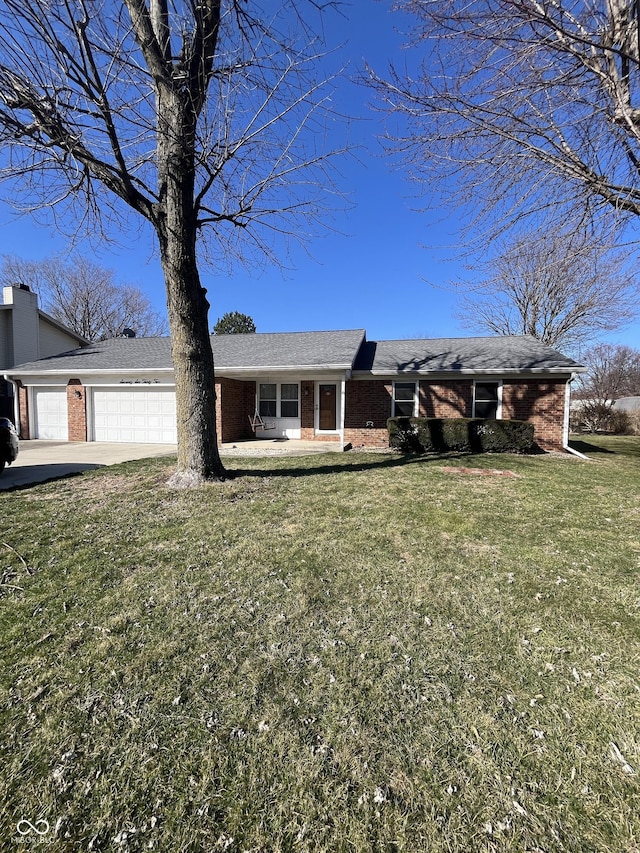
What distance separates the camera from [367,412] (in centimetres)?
1228

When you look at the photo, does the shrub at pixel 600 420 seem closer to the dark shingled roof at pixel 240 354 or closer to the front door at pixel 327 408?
the dark shingled roof at pixel 240 354

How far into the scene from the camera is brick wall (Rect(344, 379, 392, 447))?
12164 millimetres

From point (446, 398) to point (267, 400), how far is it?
6211 millimetres

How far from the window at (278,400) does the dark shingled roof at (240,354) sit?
1.19 meters

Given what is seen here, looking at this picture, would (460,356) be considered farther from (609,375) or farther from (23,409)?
(609,375)

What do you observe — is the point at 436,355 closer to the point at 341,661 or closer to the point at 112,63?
the point at 112,63

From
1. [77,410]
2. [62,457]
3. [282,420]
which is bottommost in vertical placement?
[62,457]

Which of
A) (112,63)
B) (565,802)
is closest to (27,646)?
(565,802)

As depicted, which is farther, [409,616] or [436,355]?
[436,355]

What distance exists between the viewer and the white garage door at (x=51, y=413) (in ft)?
45.3

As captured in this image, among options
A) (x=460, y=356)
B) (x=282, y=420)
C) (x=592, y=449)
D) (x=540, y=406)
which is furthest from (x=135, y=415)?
(x=592, y=449)

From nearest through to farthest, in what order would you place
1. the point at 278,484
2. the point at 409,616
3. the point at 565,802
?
the point at 565,802 < the point at 409,616 < the point at 278,484

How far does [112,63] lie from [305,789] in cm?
683

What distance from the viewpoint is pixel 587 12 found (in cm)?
451
